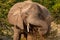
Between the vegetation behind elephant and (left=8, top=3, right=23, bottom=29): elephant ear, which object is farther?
(left=8, top=3, right=23, bottom=29): elephant ear

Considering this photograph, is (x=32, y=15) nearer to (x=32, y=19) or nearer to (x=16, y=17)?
(x=32, y=19)

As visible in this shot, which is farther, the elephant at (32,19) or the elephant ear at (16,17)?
the elephant ear at (16,17)

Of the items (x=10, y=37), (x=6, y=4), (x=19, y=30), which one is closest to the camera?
(x=19, y=30)

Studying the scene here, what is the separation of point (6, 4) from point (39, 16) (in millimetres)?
2221

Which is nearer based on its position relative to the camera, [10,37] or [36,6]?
[36,6]

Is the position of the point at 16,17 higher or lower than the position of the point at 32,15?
lower

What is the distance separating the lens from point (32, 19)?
617 cm

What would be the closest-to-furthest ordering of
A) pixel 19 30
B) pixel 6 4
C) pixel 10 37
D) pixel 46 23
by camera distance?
pixel 46 23
pixel 19 30
pixel 6 4
pixel 10 37

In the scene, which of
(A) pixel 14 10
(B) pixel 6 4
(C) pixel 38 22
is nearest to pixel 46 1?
(B) pixel 6 4

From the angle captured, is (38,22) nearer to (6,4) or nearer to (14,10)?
(14,10)

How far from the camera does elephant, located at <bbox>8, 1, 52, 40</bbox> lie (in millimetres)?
6117

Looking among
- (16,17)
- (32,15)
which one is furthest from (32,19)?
(16,17)

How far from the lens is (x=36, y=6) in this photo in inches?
247

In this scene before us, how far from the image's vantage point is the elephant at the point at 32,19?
20.1ft
